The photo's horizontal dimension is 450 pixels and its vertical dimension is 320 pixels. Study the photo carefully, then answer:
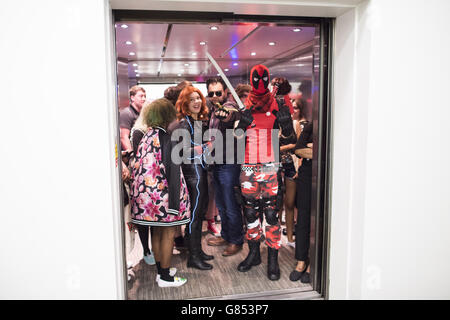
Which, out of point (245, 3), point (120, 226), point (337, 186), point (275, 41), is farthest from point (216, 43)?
point (120, 226)

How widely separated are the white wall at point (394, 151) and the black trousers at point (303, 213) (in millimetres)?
518

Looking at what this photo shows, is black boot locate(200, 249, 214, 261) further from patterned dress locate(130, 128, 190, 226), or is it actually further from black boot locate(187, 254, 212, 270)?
patterned dress locate(130, 128, 190, 226)

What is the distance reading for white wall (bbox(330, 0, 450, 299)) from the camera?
5.50 feet

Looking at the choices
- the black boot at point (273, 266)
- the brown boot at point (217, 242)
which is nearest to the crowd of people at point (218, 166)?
the black boot at point (273, 266)

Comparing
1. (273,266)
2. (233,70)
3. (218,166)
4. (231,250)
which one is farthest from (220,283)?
(233,70)

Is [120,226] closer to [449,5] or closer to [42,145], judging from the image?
[42,145]

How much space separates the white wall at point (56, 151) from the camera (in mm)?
1417

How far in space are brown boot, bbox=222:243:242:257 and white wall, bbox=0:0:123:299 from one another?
4.81 ft

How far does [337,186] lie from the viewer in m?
1.94

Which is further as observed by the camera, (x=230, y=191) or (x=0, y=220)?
(x=230, y=191)

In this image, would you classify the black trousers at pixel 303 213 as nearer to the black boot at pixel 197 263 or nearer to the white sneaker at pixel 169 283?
the black boot at pixel 197 263

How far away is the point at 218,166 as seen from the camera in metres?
2.83

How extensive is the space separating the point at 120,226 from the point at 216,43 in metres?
2.02
